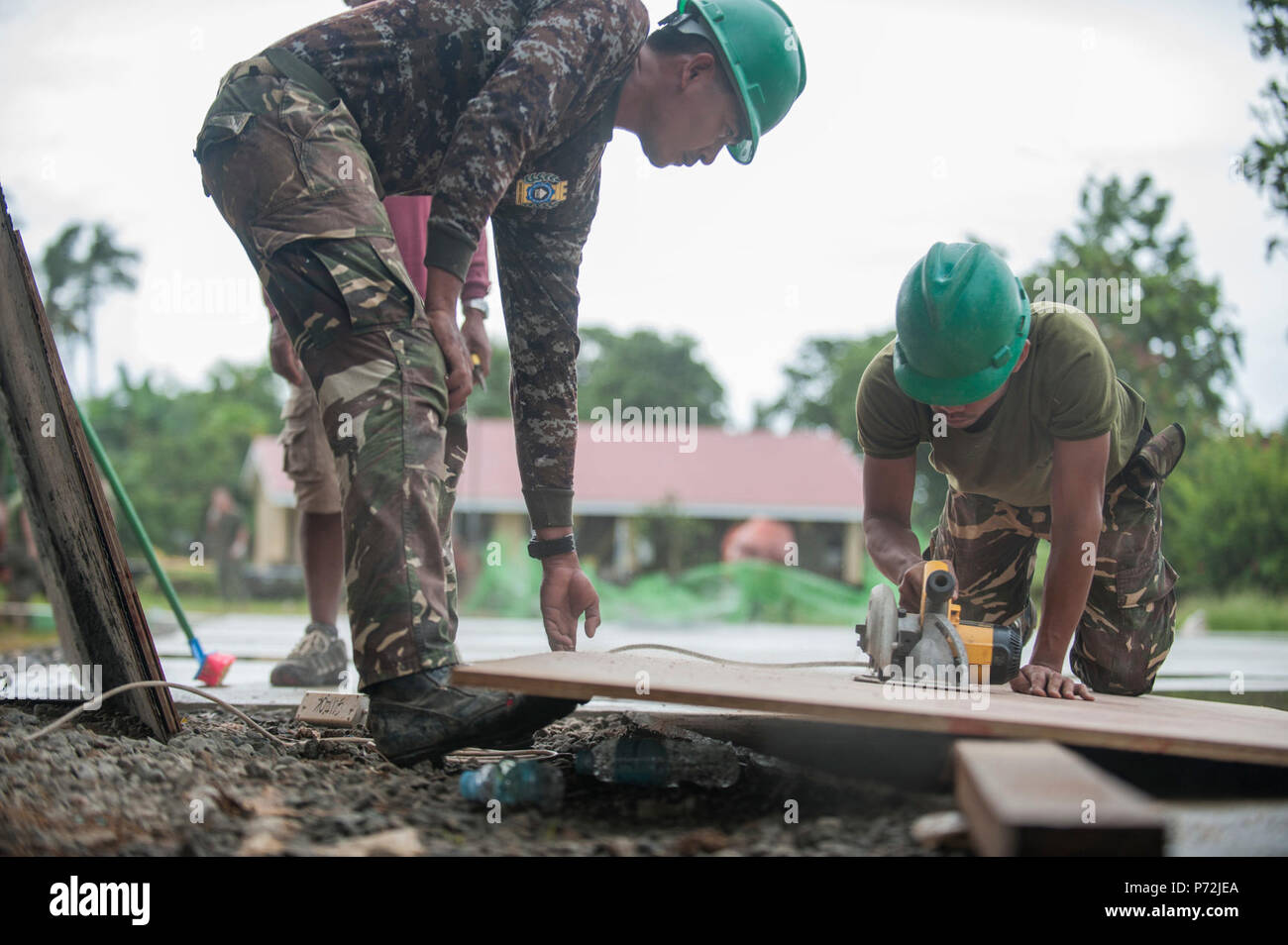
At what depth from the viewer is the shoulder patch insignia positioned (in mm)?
2504

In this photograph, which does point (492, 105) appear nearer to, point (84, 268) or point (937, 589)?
point (937, 589)

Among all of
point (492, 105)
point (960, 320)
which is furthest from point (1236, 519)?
point (492, 105)

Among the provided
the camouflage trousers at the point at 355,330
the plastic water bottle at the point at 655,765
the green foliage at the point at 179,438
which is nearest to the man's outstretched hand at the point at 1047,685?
the plastic water bottle at the point at 655,765

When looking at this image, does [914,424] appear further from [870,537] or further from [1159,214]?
[1159,214]

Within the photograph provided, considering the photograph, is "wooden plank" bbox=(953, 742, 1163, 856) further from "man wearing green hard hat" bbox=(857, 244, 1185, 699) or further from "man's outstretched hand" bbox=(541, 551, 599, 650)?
"man's outstretched hand" bbox=(541, 551, 599, 650)

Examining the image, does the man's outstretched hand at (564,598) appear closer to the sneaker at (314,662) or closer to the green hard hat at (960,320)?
the green hard hat at (960,320)

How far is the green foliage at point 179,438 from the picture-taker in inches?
1251

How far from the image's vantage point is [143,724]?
2402 mm

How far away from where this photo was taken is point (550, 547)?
105 inches

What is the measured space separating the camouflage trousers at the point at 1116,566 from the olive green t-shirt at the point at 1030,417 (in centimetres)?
12

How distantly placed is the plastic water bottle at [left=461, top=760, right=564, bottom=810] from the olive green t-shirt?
1600 millimetres

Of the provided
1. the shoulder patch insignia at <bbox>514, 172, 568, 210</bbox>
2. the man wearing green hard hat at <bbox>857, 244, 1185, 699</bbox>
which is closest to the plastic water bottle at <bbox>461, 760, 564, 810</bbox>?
the man wearing green hard hat at <bbox>857, 244, 1185, 699</bbox>
